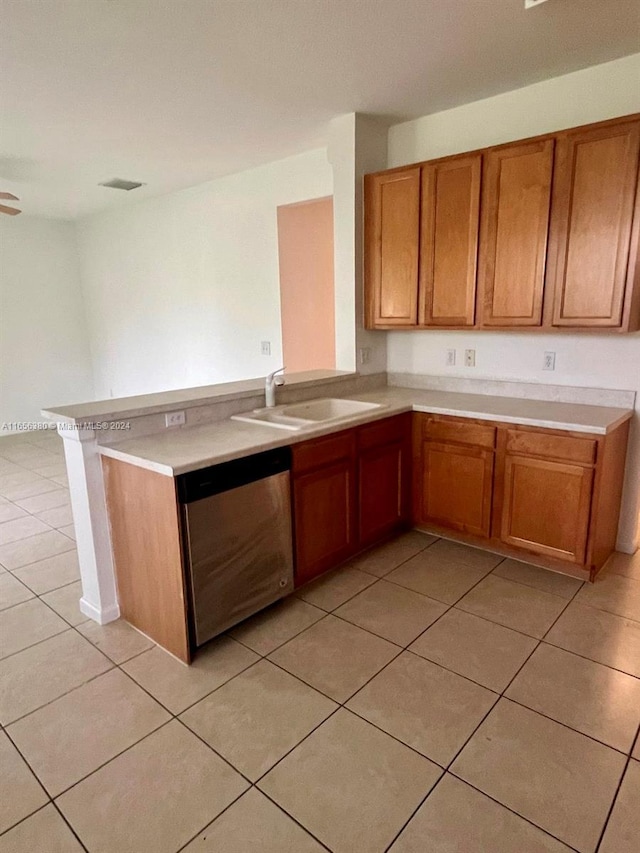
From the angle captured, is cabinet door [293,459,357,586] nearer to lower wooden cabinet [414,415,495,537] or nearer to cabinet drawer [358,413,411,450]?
cabinet drawer [358,413,411,450]

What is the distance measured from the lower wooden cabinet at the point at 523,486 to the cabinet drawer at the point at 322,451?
61 centimetres

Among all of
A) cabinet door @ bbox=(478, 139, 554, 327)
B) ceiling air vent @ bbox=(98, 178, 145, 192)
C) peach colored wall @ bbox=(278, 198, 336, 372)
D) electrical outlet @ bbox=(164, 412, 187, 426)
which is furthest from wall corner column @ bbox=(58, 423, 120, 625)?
ceiling air vent @ bbox=(98, 178, 145, 192)

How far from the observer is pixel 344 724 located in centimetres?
183

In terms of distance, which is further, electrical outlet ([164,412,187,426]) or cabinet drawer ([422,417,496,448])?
cabinet drawer ([422,417,496,448])

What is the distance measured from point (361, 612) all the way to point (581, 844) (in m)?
1.23

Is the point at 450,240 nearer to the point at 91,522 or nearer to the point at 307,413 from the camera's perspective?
the point at 307,413

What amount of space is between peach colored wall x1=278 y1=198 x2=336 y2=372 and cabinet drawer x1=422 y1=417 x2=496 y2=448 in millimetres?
1708

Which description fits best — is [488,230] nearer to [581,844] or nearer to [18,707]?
[581,844]

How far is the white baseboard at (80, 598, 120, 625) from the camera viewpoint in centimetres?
247

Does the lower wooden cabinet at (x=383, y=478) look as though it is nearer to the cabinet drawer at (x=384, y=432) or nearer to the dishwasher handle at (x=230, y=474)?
the cabinet drawer at (x=384, y=432)

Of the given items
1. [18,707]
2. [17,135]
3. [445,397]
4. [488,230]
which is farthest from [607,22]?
[18,707]

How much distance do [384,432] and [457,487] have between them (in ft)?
1.80

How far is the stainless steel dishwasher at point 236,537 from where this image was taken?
6.88 ft

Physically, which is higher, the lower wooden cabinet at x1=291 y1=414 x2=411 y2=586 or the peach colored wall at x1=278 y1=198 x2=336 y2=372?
the peach colored wall at x1=278 y1=198 x2=336 y2=372
